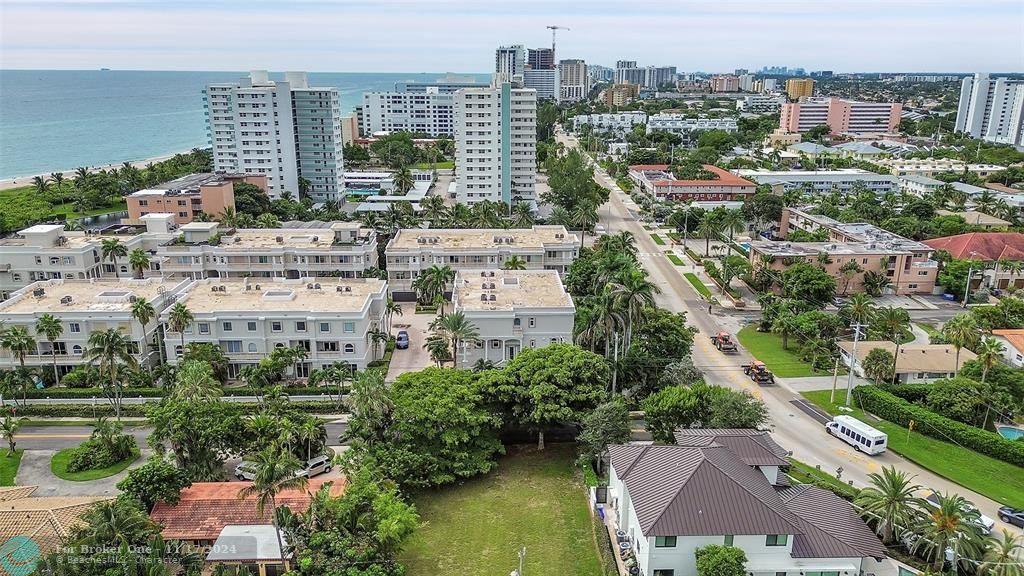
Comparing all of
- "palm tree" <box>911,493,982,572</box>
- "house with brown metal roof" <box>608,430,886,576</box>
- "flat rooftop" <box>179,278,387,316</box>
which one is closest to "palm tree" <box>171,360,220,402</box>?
"flat rooftop" <box>179,278,387,316</box>

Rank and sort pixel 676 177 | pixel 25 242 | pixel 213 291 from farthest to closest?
pixel 676 177 < pixel 25 242 < pixel 213 291

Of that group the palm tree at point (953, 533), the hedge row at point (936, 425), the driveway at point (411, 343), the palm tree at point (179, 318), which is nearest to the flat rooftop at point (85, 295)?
the palm tree at point (179, 318)

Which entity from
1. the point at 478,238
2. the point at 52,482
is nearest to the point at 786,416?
the point at 478,238

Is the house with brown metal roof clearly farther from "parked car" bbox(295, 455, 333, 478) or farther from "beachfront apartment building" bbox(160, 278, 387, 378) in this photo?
"beachfront apartment building" bbox(160, 278, 387, 378)

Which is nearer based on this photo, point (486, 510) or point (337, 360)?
point (486, 510)

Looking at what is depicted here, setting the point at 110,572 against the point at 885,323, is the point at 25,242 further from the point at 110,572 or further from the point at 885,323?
the point at 885,323

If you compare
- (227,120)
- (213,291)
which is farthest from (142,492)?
(227,120)
